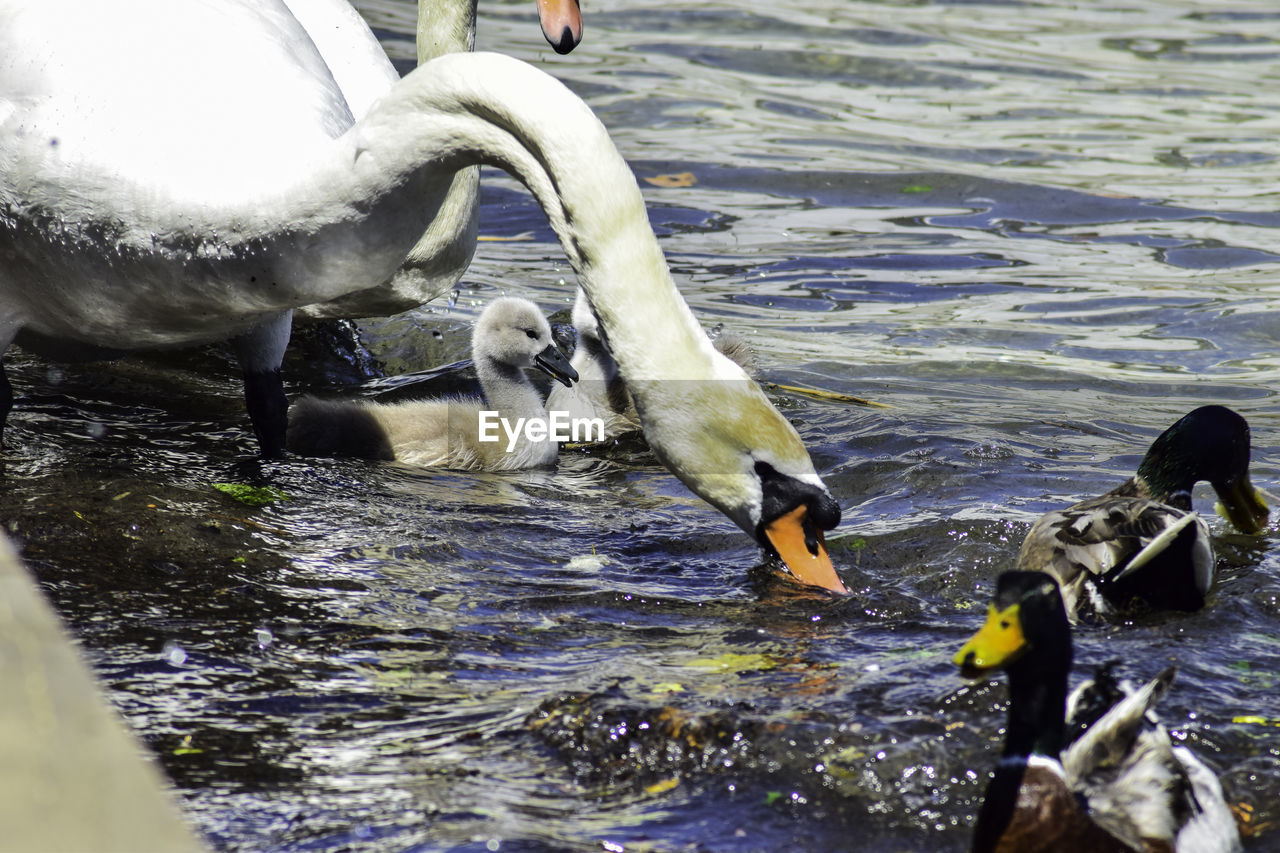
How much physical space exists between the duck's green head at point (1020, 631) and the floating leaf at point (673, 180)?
787cm

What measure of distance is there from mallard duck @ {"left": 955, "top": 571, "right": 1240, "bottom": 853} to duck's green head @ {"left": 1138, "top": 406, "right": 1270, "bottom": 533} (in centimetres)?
193

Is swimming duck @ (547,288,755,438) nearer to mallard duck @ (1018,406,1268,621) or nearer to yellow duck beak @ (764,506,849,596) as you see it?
mallard duck @ (1018,406,1268,621)

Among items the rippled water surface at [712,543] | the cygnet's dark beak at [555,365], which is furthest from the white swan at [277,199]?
the cygnet's dark beak at [555,365]

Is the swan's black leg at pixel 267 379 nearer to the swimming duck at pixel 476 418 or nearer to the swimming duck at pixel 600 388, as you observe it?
the swimming duck at pixel 476 418

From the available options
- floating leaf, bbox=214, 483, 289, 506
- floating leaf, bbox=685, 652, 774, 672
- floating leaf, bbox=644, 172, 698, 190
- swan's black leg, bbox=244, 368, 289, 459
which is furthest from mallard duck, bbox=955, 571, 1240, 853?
floating leaf, bbox=644, 172, 698, 190

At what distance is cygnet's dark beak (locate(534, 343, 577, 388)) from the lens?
634 centimetres

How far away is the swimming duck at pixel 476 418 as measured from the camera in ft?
19.3

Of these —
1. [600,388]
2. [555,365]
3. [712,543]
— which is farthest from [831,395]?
[712,543]

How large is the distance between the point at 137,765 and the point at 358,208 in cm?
217

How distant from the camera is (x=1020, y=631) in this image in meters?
2.79

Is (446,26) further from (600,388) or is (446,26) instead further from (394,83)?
(600,388)

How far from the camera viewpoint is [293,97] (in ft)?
14.4

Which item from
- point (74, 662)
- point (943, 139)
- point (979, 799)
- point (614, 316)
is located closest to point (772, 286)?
point (943, 139)

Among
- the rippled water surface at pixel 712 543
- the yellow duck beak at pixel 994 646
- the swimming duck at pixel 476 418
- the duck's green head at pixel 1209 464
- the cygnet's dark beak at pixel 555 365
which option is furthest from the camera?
the cygnet's dark beak at pixel 555 365
